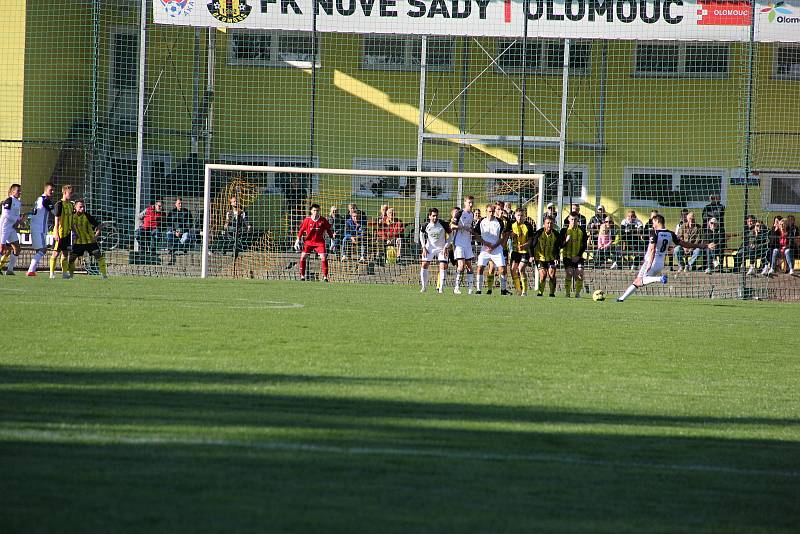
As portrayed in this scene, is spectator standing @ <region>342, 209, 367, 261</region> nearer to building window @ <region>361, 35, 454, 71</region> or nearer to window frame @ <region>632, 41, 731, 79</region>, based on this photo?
building window @ <region>361, 35, 454, 71</region>

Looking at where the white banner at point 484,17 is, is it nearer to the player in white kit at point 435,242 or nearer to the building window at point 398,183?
the building window at point 398,183

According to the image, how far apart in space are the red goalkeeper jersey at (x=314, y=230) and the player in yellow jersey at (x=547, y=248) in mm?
4920

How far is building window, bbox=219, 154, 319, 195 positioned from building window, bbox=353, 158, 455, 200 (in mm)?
1246

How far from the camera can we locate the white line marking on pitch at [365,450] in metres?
5.74

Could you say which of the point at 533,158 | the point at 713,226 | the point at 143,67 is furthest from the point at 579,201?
the point at 143,67

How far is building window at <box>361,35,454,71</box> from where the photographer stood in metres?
32.2

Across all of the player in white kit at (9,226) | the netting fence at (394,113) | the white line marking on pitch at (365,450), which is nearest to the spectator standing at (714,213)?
the netting fence at (394,113)

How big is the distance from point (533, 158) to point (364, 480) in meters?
28.2

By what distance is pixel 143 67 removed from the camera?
28.2 m

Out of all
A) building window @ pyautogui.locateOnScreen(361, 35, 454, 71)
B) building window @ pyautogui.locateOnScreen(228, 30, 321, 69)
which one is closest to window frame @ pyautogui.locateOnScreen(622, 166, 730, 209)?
building window @ pyautogui.locateOnScreen(361, 35, 454, 71)

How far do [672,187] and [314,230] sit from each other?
11470 mm

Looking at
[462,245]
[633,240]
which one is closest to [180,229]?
[462,245]

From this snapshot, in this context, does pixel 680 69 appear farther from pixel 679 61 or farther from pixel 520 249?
pixel 520 249

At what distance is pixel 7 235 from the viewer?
23469mm
